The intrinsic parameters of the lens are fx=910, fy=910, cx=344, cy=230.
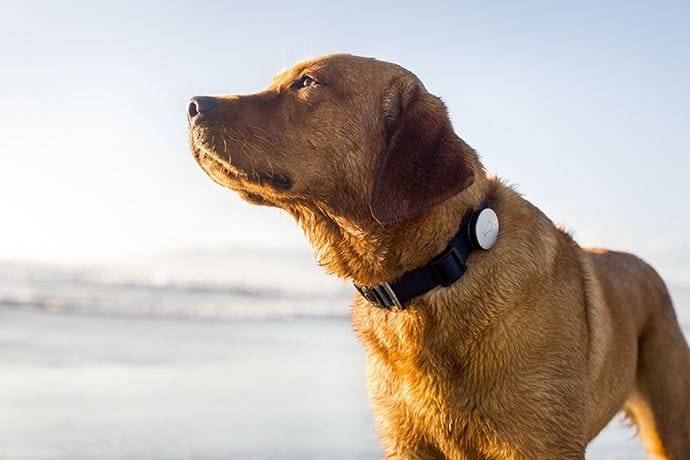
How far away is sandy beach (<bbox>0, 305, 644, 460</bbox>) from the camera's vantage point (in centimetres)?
623

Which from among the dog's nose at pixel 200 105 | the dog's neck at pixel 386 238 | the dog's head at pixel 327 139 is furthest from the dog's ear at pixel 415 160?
the dog's nose at pixel 200 105

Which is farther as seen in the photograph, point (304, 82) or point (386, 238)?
point (304, 82)

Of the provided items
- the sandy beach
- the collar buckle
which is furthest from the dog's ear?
the sandy beach

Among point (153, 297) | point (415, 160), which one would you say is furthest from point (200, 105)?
point (153, 297)

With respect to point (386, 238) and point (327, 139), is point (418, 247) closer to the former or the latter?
point (386, 238)

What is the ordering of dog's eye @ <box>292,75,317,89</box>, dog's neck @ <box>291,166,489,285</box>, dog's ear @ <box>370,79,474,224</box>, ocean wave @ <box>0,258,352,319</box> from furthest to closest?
1. ocean wave @ <box>0,258,352,319</box>
2. dog's eye @ <box>292,75,317,89</box>
3. dog's neck @ <box>291,166,489,285</box>
4. dog's ear @ <box>370,79,474,224</box>

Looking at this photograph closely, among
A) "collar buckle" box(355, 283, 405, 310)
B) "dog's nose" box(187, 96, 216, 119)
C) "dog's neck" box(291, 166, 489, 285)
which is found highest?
"dog's nose" box(187, 96, 216, 119)

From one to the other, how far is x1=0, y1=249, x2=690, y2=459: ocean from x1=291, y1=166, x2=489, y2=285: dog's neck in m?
2.16

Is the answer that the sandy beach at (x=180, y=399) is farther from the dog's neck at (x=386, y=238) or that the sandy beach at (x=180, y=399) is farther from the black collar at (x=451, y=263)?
the dog's neck at (x=386, y=238)

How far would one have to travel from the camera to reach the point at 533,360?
3559 mm

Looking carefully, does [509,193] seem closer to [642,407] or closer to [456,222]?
[456,222]

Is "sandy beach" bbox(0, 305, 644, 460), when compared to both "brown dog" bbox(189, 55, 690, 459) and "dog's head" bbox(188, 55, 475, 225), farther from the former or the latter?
"dog's head" bbox(188, 55, 475, 225)

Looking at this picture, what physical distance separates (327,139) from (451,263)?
2.29 ft

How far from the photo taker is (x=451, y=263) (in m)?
3.47
